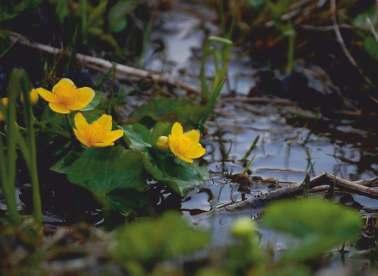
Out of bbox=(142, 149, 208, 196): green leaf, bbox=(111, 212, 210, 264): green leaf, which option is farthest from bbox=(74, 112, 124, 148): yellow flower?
bbox=(111, 212, 210, 264): green leaf

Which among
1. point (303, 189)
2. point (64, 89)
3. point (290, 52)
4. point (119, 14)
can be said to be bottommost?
point (303, 189)

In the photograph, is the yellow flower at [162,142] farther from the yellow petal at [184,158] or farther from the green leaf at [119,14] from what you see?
the green leaf at [119,14]

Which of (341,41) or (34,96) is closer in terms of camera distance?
(34,96)

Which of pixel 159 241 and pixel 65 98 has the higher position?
pixel 65 98

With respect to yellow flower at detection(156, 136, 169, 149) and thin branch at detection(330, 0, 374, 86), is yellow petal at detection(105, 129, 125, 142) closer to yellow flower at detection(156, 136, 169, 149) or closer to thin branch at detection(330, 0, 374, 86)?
yellow flower at detection(156, 136, 169, 149)

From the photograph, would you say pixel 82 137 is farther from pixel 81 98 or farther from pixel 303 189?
pixel 303 189

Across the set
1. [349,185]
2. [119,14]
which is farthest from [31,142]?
[119,14]

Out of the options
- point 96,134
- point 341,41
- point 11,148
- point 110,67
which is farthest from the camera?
point 341,41

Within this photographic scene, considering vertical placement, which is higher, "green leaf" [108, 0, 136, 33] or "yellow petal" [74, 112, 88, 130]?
"green leaf" [108, 0, 136, 33]
